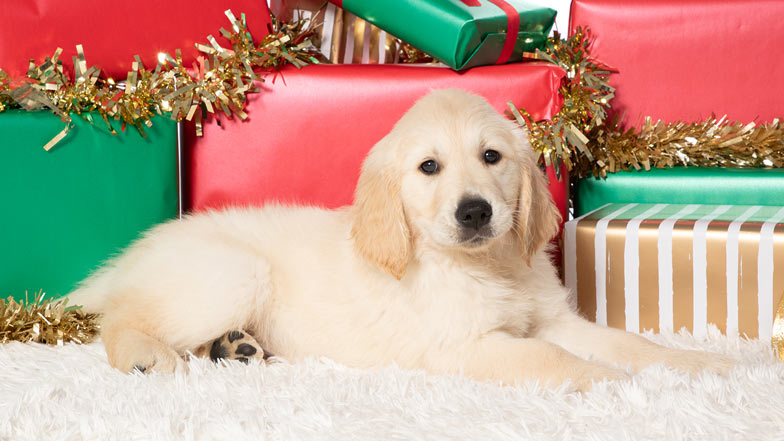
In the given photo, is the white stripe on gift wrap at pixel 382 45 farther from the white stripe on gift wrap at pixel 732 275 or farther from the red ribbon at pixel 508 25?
the white stripe on gift wrap at pixel 732 275

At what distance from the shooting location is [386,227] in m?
2.18

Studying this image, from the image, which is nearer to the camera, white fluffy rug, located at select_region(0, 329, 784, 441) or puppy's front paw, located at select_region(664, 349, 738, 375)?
white fluffy rug, located at select_region(0, 329, 784, 441)

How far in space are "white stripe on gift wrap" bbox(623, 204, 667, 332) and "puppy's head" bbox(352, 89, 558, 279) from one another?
0.55m

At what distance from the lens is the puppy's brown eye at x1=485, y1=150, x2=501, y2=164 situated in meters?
2.19

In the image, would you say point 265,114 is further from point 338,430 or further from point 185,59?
point 338,430

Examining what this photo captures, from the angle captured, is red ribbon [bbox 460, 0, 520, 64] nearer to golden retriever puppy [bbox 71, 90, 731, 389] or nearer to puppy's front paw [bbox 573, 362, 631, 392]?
golden retriever puppy [bbox 71, 90, 731, 389]

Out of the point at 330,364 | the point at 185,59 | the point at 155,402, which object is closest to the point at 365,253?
the point at 330,364

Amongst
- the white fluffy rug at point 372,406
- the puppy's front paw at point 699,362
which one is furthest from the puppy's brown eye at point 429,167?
the puppy's front paw at point 699,362

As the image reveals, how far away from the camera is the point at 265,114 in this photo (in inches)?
121

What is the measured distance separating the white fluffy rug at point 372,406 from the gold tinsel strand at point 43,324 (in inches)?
15.2

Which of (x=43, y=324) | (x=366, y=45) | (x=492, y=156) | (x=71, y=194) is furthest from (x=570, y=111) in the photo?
(x=43, y=324)

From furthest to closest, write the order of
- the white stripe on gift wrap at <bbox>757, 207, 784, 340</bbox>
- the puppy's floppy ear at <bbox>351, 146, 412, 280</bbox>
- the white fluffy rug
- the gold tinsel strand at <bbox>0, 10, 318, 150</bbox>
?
the gold tinsel strand at <bbox>0, 10, 318, 150</bbox> < the white stripe on gift wrap at <bbox>757, 207, 784, 340</bbox> < the puppy's floppy ear at <bbox>351, 146, 412, 280</bbox> < the white fluffy rug

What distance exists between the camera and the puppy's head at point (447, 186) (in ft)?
6.79

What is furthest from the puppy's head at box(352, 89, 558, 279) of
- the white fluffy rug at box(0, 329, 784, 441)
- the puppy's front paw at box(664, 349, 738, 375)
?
the puppy's front paw at box(664, 349, 738, 375)
